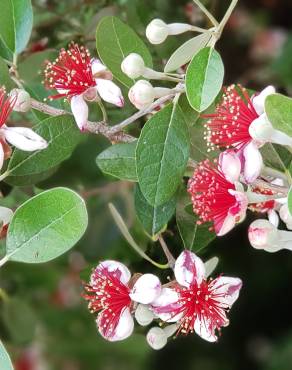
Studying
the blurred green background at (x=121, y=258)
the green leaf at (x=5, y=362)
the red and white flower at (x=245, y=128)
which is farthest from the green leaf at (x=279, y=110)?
the blurred green background at (x=121, y=258)

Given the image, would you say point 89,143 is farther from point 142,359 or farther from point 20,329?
point 142,359

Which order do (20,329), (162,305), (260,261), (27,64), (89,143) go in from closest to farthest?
(162,305) → (27,64) → (20,329) → (89,143) → (260,261)

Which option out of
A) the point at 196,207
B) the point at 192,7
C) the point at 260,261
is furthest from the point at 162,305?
the point at 260,261

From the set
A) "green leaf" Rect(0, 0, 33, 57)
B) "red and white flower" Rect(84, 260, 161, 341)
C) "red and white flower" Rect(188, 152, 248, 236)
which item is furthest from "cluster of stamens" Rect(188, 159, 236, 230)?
"green leaf" Rect(0, 0, 33, 57)

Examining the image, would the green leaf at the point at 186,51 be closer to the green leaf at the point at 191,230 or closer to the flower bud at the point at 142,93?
the flower bud at the point at 142,93

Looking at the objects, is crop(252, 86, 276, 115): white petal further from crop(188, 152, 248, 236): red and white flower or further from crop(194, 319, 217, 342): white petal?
crop(194, 319, 217, 342): white petal

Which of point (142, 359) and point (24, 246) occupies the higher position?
point (24, 246)
